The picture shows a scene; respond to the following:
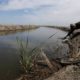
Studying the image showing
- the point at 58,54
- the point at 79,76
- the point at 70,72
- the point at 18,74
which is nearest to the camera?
the point at 79,76

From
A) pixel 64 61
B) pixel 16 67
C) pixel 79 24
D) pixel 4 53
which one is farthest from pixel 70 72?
pixel 79 24

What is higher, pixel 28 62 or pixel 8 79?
pixel 28 62

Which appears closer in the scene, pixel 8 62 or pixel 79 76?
pixel 79 76

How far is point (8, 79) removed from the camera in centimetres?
992

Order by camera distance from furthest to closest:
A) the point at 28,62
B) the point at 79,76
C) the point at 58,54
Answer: the point at 58,54
the point at 28,62
the point at 79,76

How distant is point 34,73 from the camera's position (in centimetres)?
1006

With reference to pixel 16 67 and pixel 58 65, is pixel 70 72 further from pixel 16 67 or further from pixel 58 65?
pixel 16 67

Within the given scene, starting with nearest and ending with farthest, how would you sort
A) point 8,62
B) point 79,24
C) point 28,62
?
point 28,62 < point 8,62 < point 79,24

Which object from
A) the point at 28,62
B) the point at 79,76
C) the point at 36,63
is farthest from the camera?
the point at 36,63

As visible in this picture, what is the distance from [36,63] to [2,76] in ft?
6.40

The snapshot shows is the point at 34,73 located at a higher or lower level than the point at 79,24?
lower

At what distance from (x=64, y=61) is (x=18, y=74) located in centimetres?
224

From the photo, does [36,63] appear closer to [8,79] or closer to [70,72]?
[8,79]

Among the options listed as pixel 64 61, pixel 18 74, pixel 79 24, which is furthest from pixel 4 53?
pixel 79 24
